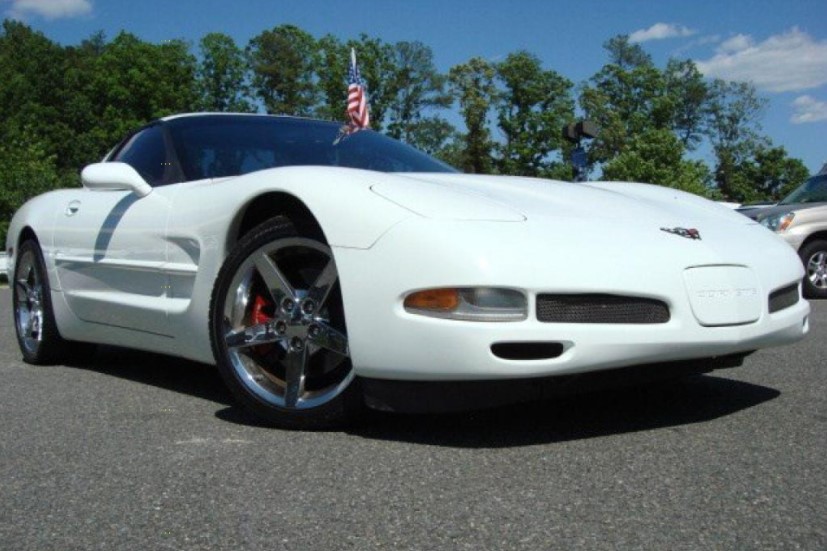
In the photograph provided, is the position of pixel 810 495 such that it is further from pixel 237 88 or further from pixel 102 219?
pixel 237 88

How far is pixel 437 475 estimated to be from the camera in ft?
8.40

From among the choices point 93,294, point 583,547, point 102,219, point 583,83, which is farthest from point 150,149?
point 583,83

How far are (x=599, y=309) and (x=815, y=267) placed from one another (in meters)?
8.59

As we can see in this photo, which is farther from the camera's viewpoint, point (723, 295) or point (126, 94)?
point (126, 94)

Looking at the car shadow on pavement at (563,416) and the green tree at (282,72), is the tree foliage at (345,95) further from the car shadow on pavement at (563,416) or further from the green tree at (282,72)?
the car shadow on pavement at (563,416)

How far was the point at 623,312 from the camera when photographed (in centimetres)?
281

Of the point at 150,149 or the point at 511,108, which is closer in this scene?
the point at 150,149

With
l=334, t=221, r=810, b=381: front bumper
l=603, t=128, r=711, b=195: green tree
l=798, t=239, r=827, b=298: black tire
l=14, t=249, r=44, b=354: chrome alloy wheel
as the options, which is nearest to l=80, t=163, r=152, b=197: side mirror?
l=14, t=249, r=44, b=354: chrome alloy wheel

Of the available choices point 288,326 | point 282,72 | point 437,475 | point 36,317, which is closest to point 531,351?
point 437,475

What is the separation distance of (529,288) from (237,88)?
60.3 metres

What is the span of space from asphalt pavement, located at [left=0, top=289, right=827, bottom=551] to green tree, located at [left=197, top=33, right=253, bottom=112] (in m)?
58.2

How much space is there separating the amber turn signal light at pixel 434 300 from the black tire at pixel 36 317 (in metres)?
2.72

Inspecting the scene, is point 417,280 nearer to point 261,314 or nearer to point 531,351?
point 531,351

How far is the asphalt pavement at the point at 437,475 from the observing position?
210 centimetres
